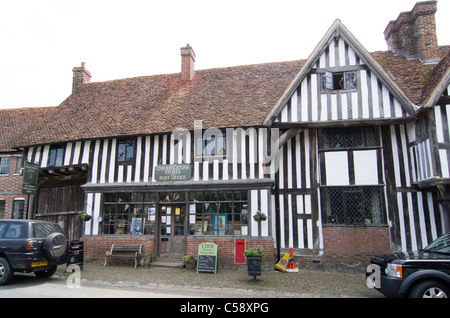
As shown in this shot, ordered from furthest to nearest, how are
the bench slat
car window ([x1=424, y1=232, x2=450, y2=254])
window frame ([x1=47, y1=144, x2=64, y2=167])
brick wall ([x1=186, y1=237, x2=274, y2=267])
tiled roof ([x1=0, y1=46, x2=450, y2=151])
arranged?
window frame ([x1=47, y1=144, x2=64, y2=167])
tiled roof ([x1=0, y1=46, x2=450, y2=151])
the bench slat
brick wall ([x1=186, y1=237, x2=274, y2=267])
car window ([x1=424, y1=232, x2=450, y2=254])

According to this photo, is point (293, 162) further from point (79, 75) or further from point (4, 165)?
point (4, 165)

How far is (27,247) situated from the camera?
26.0 feet

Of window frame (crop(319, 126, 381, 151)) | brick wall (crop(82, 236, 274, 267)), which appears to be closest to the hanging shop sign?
brick wall (crop(82, 236, 274, 267))

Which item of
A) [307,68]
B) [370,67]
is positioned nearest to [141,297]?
[307,68]

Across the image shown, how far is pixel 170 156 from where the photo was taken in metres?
12.5

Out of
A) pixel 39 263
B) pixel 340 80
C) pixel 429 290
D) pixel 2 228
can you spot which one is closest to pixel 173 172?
pixel 39 263

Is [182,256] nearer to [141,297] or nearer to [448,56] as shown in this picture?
[141,297]

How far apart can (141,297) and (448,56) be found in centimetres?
1250

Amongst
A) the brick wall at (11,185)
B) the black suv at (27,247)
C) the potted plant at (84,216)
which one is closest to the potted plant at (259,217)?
the black suv at (27,247)

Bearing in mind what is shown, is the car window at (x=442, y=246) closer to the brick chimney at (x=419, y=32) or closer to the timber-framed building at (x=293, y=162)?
the timber-framed building at (x=293, y=162)

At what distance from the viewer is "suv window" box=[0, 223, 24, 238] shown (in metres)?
8.19

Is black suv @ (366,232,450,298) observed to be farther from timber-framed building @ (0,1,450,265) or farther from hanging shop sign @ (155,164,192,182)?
hanging shop sign @ (155,164,192,182)

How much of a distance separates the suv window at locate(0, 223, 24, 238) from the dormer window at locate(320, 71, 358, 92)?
1053cm

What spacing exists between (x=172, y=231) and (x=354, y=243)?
6774mm
